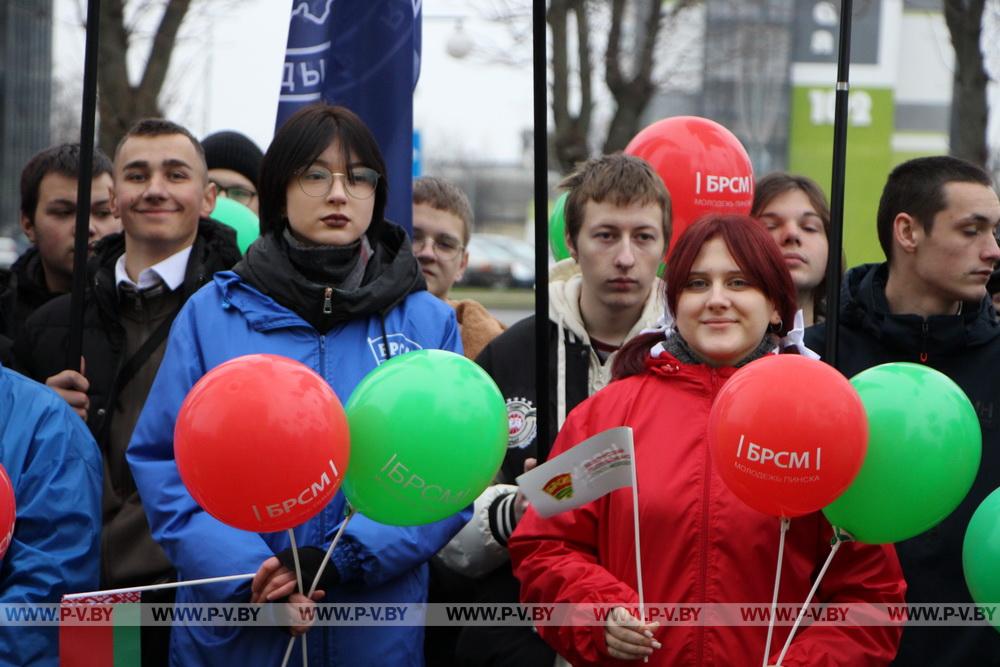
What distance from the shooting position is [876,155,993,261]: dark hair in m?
4.34

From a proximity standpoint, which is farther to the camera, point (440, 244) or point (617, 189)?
point (440, 244)

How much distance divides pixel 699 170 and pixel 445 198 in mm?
1027

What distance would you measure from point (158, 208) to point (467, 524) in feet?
5.15

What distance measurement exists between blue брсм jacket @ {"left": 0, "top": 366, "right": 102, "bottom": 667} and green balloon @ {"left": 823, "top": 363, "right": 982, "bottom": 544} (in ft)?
6.37

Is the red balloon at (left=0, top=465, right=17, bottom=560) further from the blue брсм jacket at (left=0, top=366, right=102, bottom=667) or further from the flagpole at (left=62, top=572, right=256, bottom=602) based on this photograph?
the blue брсм jacket at (left=0, top=366, right=102, bottom=667)

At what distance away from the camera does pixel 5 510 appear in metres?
3.17

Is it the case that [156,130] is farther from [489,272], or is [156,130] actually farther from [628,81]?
[489,272]

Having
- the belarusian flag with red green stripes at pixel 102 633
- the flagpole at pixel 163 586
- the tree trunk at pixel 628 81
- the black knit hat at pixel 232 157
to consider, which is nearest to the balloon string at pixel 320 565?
the flagpole at pixel 163 586

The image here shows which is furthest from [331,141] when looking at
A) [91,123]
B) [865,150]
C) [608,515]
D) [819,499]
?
[865,150]

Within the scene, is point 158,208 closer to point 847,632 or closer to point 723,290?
point 723,290

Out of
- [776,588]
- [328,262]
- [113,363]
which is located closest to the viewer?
[776,588]

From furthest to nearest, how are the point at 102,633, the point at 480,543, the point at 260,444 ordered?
the point at 480,543 → the point at 102,633 → the point at 260,444

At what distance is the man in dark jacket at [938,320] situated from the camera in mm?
3947

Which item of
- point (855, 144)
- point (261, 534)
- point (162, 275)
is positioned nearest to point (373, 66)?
point (162, 275)
